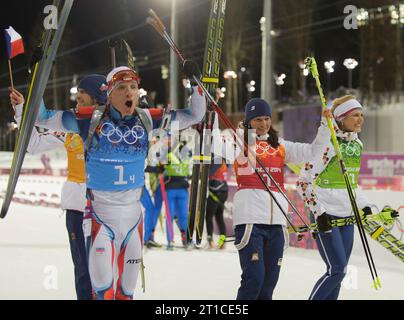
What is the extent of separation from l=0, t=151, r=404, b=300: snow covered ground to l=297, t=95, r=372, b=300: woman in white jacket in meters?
1.60

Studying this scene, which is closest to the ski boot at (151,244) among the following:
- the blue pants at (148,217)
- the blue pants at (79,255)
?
the blue pants at (148,217)

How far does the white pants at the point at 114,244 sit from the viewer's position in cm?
453

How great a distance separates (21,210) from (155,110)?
1246cm

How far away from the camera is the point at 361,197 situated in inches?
230

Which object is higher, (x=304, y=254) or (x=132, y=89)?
(x=132, y=89)

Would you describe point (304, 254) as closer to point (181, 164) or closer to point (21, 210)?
point (181, 164)

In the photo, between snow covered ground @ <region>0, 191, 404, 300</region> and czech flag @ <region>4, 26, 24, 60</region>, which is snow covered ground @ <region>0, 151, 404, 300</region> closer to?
snow covered ground @ <region>0, 191, 404, 300</region>

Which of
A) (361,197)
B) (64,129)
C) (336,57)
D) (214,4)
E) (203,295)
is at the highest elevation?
(336,57)

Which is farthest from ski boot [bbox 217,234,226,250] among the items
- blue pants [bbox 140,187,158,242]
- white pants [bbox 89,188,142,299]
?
blue pants [bbox 140,187,158,242]

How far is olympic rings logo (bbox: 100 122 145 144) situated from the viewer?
4.59 meters

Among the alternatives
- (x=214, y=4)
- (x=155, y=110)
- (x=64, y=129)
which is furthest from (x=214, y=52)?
(x=64, y=129)
